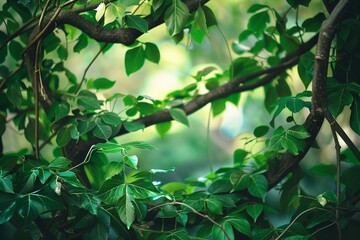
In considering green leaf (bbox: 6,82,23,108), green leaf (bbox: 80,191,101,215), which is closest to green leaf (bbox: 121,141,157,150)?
green leaf (bbox: 80,191,101,215)

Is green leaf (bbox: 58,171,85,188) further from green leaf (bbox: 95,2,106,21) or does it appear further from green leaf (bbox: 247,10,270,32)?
green leaf (bbox: 247,10,270,32)

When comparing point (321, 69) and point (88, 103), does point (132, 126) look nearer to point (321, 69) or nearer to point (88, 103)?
point (88, 103)

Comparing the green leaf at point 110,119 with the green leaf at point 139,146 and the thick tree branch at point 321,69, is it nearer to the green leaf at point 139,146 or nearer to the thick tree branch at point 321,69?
the green leaf at point 139,146

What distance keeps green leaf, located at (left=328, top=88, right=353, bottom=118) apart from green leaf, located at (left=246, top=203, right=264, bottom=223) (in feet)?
0.76

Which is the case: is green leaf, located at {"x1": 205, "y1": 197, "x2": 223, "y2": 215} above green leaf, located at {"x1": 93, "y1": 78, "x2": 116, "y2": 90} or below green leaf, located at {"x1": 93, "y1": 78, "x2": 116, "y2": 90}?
below

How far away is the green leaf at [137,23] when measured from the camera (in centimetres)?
84

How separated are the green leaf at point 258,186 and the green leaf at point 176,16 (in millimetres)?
340

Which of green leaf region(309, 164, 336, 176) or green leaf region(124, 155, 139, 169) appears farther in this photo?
green leaf region(309, 164, 336, 176)

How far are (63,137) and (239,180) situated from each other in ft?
1.19

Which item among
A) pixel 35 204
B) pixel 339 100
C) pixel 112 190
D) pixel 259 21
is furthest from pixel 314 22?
pixel 35 204

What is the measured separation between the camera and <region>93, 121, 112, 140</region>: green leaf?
0.92 meters

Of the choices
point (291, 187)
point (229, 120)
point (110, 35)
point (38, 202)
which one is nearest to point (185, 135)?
point (229, 120)

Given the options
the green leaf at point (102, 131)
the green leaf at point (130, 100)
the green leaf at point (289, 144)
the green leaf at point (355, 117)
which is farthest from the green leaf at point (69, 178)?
the green leaf at point (355, 117)

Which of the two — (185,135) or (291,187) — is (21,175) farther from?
(185,135)
